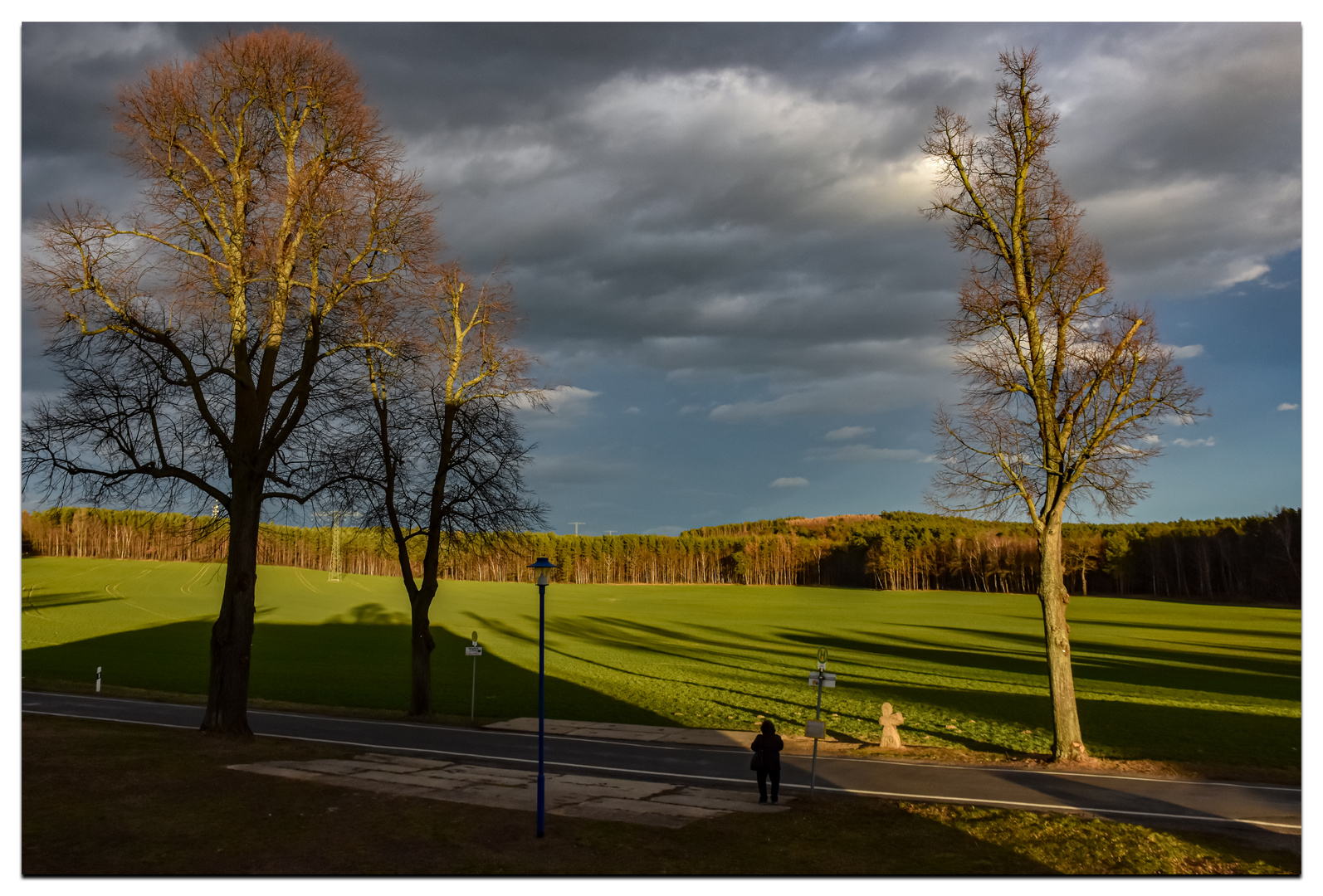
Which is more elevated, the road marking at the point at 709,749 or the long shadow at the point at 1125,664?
the road marking at the point at 709,749

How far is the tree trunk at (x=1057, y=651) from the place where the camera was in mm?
20203

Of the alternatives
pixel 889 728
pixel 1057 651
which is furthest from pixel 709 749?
pixel 1057 651

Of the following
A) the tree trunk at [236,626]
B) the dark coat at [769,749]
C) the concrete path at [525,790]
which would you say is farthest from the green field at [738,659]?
the tree trunk at [236,626]

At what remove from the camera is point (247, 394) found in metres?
18.7

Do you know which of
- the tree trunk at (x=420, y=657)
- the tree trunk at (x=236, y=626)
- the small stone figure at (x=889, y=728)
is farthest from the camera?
the tree trunk at (x=420, y=657)

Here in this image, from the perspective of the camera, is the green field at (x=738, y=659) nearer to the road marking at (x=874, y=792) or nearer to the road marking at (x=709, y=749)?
the road marking at (x=709, y=749)

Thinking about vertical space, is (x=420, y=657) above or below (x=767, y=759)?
below

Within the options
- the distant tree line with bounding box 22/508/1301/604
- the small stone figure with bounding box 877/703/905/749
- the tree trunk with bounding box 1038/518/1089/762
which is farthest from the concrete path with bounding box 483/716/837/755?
the distant tree line with bounding box 22/508/1301/604

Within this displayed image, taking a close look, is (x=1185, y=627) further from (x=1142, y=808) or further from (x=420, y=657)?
(x=420, y=657)

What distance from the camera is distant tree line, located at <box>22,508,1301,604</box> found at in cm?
10494

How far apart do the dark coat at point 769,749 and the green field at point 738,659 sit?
1113cm

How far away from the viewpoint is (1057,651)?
20.3 metres

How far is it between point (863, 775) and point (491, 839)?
10813mm

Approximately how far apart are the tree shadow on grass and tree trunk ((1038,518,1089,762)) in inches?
531
